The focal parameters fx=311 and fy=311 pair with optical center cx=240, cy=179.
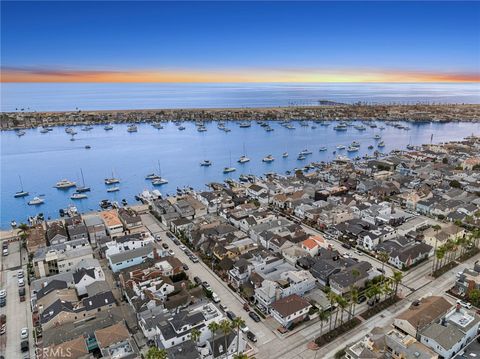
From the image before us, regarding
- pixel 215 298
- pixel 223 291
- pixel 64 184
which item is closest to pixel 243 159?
pixel 64 184

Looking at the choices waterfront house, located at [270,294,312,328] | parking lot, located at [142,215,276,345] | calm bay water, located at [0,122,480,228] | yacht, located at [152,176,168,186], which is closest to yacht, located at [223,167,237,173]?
calm bay water, located at [0,122,480,228]

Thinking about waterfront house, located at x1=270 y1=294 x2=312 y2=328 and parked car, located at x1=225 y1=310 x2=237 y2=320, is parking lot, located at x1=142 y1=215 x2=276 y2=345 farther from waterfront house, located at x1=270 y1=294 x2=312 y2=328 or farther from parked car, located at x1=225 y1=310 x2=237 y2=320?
waterfront house, located at x1=270 y1=294 x2=312 y2=328

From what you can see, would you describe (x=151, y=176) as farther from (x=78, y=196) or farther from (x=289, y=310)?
(x=289, y=310)

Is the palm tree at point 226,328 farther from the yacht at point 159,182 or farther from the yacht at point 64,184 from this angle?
the yacht at point 64,184

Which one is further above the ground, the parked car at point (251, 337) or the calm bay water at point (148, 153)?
the calm bay water at point (148, 153)

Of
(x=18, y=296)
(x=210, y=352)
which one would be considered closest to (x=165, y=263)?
(x=210, y=352)

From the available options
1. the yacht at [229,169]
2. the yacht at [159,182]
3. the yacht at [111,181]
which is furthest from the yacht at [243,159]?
the yacht at [111,181]

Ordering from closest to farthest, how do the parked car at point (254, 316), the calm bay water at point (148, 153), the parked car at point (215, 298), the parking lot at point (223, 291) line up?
the parking lot at point (223, 291), the parked car at point (254, 316), the parked car at point (215, 298), the calm bay water at point (148, 153)
